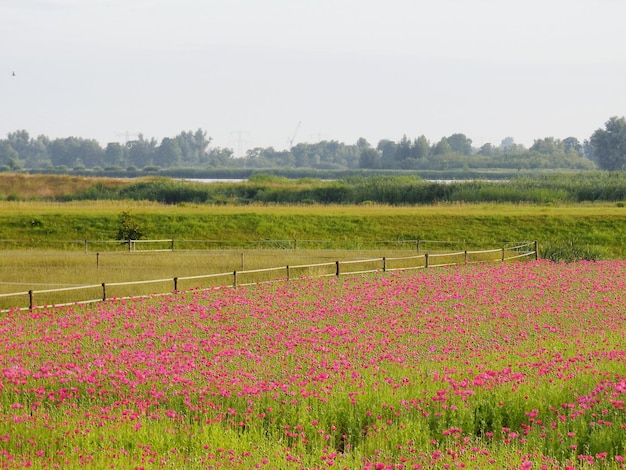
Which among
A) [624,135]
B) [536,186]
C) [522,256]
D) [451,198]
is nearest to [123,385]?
[522,256]

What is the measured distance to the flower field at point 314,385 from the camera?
12.8m

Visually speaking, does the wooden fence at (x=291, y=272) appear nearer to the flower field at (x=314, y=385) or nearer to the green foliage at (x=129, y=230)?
the flower field at (x=314, y=385)

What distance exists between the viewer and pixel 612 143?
182 m

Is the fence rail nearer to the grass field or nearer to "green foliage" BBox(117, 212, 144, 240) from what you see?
the grass field

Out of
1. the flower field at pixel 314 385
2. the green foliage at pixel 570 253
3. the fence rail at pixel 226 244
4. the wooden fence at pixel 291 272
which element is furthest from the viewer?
the fence rail at pixel 226 244

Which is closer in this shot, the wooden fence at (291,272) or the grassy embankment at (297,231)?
the wooden fence at (291,272)

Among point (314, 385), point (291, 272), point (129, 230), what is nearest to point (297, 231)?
point (129, 230)

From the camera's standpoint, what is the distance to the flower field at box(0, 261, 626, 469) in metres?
12.8

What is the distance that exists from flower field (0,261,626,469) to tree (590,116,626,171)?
534 ft

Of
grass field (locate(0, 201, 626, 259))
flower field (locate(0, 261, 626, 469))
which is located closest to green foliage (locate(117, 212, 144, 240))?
grass field (locate(0, 201, 626, 259))

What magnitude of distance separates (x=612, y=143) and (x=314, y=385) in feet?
578

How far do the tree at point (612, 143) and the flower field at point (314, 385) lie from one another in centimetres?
16279

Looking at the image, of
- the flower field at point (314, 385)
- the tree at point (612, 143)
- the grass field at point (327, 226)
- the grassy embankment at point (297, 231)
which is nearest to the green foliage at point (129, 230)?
the grassy embankment at point (297, 231)

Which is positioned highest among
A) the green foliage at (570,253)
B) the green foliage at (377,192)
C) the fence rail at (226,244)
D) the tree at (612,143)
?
the tree at (612,143)
